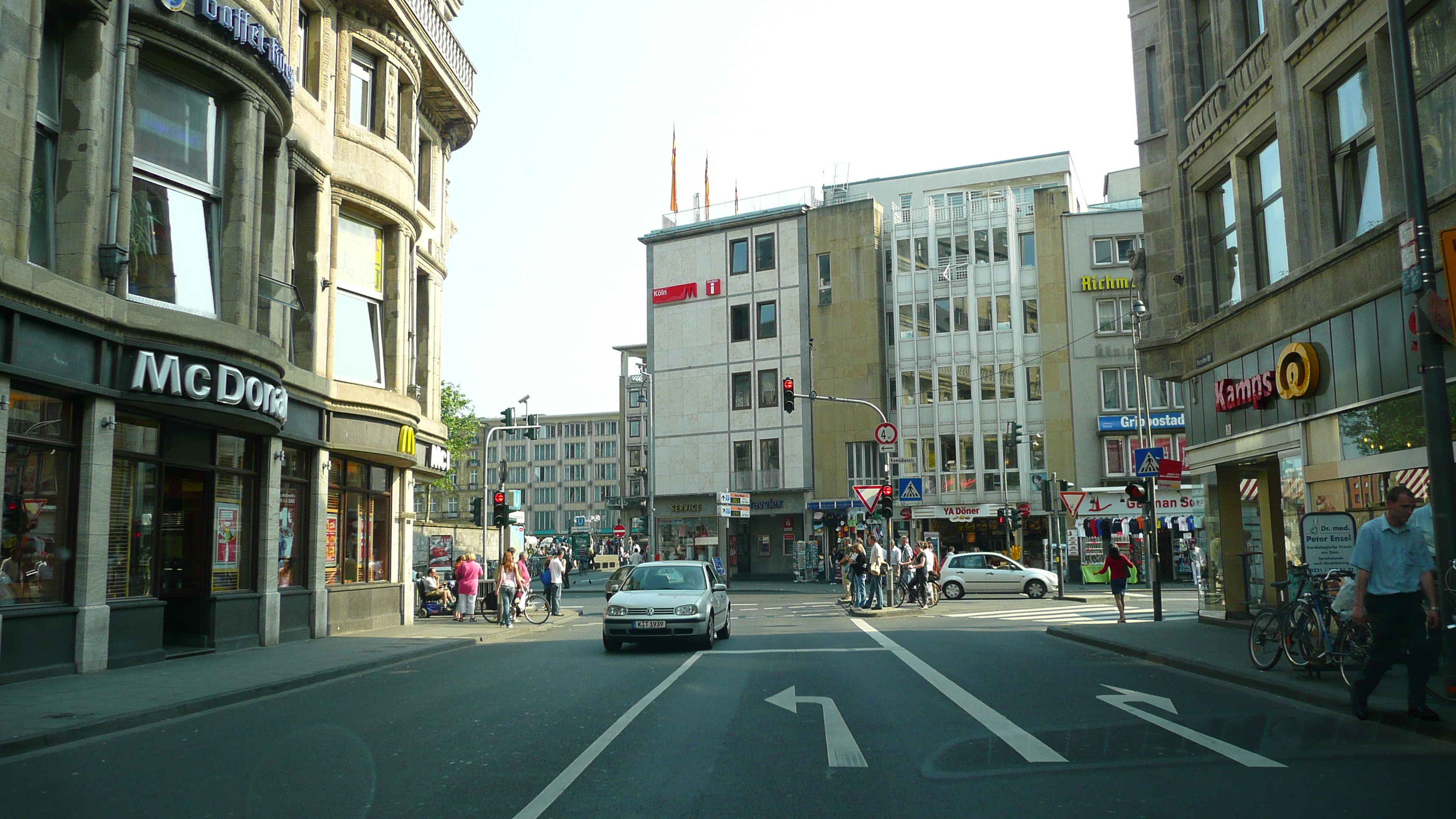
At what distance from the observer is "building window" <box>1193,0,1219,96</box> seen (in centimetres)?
1995

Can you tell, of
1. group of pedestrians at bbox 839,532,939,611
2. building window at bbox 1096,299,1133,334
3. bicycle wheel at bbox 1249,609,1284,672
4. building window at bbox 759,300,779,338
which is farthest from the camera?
building window at bbox 759,300,779,338

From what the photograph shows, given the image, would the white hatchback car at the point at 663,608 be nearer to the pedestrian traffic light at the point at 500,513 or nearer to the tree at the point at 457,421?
the pedestrian traffic light at the point at 500,513

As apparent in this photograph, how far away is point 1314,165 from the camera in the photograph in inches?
623

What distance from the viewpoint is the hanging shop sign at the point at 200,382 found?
1506 centimetres

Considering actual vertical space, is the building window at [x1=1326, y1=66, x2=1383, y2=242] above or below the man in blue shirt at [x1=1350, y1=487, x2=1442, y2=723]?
above

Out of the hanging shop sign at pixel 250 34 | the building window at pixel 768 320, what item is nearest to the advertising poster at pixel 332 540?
the hanging shop sign at pixel 250 34

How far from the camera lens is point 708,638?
17.4m

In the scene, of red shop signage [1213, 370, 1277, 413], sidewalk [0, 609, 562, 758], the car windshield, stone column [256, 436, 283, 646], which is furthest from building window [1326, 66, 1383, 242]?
stone column [256, 436, 283, 646]

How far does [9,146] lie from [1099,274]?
44.1 metres

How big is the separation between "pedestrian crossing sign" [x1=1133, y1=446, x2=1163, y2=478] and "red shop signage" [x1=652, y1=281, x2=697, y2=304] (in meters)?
36.8

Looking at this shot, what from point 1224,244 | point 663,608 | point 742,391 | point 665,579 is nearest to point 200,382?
point 663,608

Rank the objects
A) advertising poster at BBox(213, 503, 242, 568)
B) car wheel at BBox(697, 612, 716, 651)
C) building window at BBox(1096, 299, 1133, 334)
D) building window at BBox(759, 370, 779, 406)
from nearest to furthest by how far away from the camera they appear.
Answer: car wheel at BBox(697, 612, 716, 651) → advertising poster at BBox(213, 503, 242, 568) → building window at BBox(1096, 299, 1133, 334) → building window at BBox(759, 370, 779, 406)

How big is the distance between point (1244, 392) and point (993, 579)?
17151 millimetres

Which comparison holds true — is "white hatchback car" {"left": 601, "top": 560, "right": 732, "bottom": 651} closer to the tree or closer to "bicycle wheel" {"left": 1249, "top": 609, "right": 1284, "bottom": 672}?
"bicycle wheel" {"left": 1249, "top": 609, "right": 1284, "bottom": 672}
